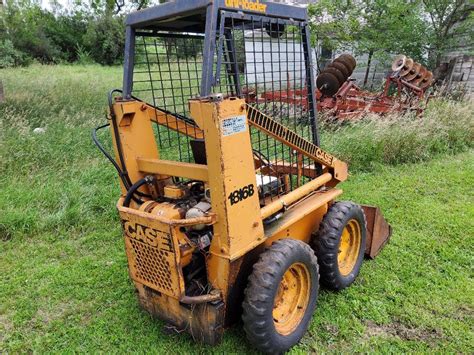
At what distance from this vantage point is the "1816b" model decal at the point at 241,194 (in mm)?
2140

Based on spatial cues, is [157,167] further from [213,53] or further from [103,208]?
[103,208]

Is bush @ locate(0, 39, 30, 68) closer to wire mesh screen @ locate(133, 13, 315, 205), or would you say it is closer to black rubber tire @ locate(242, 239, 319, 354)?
wire mesh screen @ locate(133, 13, 315, 205)

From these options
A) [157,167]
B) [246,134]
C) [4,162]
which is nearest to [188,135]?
[157,167]

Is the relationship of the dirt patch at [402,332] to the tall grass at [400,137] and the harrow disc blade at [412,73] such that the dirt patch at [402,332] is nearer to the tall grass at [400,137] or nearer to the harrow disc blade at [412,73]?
the tall grass at [400,137]

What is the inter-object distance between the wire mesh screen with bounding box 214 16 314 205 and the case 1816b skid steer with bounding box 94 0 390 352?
13mm

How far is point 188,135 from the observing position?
2.96 meters

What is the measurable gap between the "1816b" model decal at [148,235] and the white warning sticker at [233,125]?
655mm

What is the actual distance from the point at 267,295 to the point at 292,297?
0.51m

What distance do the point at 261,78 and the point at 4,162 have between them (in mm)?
3988

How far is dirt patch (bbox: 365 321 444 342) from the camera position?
269cm

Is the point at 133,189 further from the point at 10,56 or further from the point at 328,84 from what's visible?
the point at 10,56

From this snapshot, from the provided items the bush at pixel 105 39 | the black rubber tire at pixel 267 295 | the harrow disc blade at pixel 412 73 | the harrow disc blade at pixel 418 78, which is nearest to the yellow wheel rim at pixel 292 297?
the black rubber tire at pixel 267 295

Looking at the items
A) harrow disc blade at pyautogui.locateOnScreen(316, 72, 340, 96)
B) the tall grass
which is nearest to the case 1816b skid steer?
the tall grass

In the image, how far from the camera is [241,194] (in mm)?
2201
